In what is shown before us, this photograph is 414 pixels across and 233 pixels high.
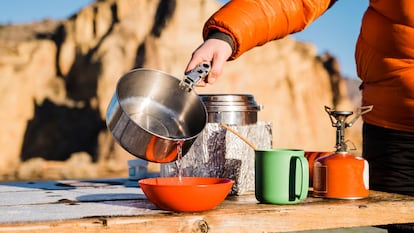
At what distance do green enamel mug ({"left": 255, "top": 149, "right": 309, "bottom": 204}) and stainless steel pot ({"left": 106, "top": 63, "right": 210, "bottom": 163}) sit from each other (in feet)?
0.52

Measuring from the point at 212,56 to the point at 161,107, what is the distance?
0.16 metres

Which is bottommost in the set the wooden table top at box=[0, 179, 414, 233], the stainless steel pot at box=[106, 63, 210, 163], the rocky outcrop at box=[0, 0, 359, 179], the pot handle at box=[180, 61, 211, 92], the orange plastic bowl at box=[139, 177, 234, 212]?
the wooden table top at box=[0, 179, 414, 233]

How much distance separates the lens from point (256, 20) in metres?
1.50

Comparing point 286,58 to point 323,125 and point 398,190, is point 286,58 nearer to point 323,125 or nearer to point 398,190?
point 323,125

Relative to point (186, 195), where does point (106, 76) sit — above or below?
above

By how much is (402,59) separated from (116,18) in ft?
36.8

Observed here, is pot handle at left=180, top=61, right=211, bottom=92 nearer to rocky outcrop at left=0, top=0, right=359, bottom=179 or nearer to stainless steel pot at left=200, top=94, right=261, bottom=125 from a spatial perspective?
stainless steel pot at left=200, top=94, right=261, bottom=125

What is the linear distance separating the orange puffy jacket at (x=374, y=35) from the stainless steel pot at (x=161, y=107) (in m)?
0.17

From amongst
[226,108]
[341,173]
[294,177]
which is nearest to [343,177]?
[341,173]

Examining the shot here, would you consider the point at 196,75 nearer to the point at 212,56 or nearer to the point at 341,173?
the point at 212,56

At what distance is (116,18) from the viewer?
40.7 feet

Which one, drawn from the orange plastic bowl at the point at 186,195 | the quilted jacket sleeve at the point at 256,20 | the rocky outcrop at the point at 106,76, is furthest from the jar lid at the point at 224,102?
the rocky outcrop at the point at 106,76

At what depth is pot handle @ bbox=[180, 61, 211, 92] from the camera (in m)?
1.37

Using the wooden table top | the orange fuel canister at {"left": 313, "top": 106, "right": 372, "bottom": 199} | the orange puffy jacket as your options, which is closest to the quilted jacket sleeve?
the orange puffy jacket
